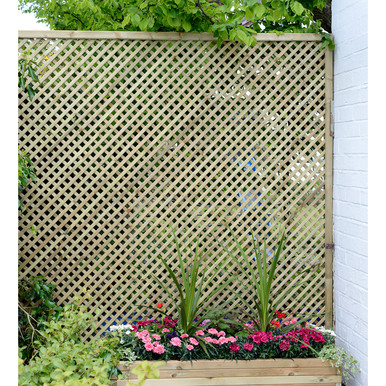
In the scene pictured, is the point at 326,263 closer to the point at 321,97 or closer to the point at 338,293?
the point at 338,293

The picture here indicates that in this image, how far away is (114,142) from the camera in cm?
321

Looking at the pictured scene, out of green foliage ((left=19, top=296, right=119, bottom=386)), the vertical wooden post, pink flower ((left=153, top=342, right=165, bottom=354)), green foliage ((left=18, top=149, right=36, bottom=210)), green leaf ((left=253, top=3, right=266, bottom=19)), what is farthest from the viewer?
the vertical wooden post

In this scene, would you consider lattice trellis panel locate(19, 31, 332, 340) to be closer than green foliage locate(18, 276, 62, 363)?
No

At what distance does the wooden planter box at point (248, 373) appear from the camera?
265cm

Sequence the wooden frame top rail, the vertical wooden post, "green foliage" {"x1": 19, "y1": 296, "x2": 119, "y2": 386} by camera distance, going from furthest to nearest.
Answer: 1. the vertical wooden post
2. the wooden frame top rail
3. "green foliage" {"x1": 19, "y1": 296, "x2": 119, "y2": 386}

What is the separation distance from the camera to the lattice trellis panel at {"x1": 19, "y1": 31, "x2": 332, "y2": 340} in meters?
3.11

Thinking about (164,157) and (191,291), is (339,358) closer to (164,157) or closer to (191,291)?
(191,291)

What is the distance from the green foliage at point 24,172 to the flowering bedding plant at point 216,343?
114 centimetres

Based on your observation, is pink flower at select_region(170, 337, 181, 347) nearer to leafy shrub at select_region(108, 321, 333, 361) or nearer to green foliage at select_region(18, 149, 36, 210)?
leafy shrub at select_region(108, 321, 333, 361)

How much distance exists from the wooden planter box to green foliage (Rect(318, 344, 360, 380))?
4 cm

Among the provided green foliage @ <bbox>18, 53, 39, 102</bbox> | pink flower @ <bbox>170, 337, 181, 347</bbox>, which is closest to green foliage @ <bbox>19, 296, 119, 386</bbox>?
pink flower @ <bbox>170, 337, 181, 347</bbox>

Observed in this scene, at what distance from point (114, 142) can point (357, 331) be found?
2.05 m

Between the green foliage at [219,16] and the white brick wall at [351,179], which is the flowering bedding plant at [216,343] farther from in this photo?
the green foliage at [219,16]
